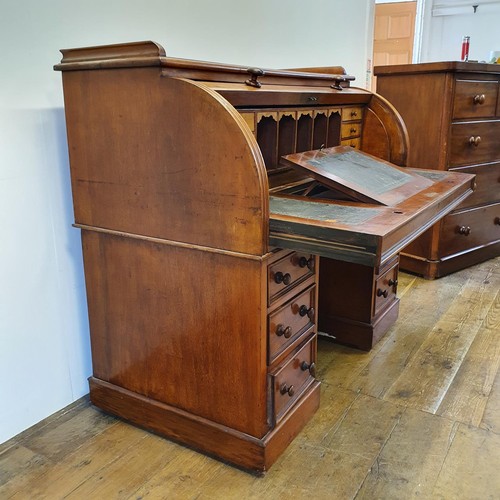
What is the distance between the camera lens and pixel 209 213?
4.40ft

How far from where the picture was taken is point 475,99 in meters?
2.88

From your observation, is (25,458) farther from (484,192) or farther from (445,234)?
(484,192)

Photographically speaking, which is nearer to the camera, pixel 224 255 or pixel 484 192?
pixel 224 255

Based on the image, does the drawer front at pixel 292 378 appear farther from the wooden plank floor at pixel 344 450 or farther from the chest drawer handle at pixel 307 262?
the chest drawer handle at pixel 307 262

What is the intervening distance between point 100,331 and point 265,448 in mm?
673

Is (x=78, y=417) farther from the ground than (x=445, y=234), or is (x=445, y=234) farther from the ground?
(x=445, y=234)

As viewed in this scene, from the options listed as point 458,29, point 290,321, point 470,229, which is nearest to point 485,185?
point 470,229

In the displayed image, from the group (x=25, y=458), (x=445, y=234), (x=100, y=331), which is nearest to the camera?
(x=25, y=458)

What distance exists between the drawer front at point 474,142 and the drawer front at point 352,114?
0.88 metres

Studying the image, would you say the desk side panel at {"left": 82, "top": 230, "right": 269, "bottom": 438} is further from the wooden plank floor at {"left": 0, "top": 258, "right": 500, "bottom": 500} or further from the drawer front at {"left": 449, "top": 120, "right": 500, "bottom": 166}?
the drawer front at {"left": 449, "top": 120, "right": 500, "bottom": 166}

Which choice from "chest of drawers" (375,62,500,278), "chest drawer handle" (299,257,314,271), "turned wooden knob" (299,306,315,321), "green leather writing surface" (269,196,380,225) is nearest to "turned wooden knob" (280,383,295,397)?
"turned wooden knob" (299,306,315,321)

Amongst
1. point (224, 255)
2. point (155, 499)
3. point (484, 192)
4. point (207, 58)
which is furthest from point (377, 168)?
point (484, 192)

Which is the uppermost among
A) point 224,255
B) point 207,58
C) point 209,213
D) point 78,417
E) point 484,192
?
point 207,58

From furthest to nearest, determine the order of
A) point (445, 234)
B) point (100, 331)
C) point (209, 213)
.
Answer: point (445, 234) → point (100, 331) → point (209, 213)
